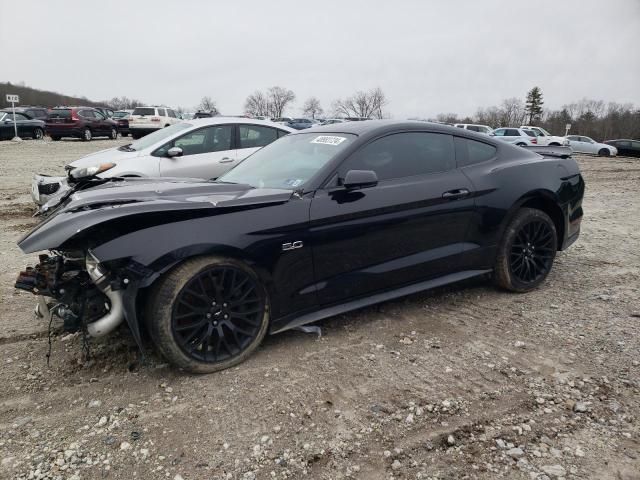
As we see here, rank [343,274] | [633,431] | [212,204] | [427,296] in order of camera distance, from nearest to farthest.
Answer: [633,431], [212,204], [343,274], [427,296]

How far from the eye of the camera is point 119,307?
2756 mm

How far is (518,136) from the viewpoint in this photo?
1122 inches

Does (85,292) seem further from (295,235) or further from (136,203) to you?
(295,235)

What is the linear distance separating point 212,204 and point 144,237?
454 millimetres

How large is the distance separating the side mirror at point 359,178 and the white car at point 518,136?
87.0 ft

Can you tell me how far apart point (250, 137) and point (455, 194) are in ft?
14.6

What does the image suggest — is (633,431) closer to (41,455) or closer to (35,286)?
(41,455)

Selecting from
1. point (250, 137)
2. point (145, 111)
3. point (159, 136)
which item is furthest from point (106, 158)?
point (145, 111)

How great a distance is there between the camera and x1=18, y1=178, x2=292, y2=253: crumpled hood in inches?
106

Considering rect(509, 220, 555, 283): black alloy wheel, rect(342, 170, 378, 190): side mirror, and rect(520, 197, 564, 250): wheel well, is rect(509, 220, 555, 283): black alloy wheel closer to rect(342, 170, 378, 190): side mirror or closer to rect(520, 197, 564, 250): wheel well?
rect(520, 197, 564, 250): wheel well

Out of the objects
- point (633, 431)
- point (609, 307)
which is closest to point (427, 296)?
point (609, 307)

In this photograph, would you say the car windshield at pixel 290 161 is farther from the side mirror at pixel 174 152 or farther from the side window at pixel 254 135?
the side window at pixel 254 135

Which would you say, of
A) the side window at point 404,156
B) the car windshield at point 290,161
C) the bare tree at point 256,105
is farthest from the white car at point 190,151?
the bare tree at point 256,105

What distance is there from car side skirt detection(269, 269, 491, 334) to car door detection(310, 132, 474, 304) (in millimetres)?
51
